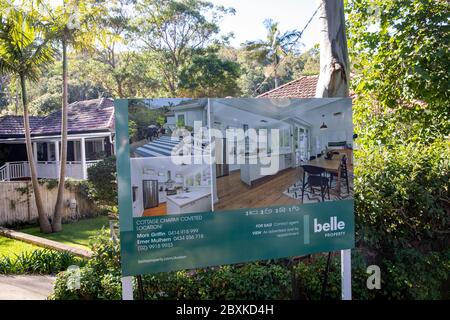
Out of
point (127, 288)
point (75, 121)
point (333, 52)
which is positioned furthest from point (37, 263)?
point (75, 121)

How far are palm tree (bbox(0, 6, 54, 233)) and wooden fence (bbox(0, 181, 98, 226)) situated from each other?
847mm

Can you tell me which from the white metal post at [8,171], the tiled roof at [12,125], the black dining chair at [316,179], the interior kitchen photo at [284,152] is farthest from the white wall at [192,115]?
the tiled roof at [12,125]

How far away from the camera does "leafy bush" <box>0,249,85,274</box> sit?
6906 mm

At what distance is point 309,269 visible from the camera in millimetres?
5043

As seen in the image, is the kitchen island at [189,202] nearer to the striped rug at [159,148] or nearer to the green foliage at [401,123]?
the striped rug at [159,148]

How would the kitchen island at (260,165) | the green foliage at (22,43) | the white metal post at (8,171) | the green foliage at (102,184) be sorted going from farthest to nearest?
the white metal post at (8,171), the green foliage at (102,184), the green foliage at (22,43), the kitchen island at (260,165)

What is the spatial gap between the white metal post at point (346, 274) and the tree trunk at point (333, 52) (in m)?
2.23

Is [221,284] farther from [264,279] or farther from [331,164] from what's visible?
[331,164]

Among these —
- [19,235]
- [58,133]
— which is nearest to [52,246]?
[19,235]

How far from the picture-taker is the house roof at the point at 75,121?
56.5 ft

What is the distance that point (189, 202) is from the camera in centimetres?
395

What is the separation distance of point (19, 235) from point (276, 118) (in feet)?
25.6

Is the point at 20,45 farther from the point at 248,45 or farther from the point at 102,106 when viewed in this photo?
the point at 248,45

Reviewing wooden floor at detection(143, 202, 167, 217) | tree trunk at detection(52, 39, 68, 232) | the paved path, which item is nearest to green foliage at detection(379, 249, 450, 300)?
wooden floor at detection(143, 202, 167, 217)
